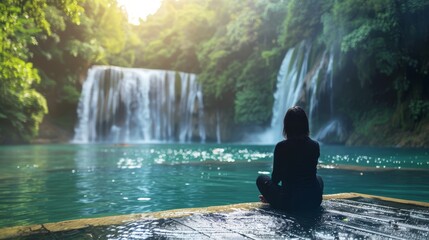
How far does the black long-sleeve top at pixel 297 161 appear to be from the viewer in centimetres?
411

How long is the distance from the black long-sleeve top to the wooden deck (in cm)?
35

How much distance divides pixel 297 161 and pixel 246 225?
0.97 m

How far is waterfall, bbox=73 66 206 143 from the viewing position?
3391 cm

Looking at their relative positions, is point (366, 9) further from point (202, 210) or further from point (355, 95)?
point (202, 210)

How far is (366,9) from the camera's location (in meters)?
21.0

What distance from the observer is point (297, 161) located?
411cm

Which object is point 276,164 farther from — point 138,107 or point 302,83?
point 138,107

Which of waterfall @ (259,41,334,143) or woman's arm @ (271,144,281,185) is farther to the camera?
waterfall @ (259,41,334,143)

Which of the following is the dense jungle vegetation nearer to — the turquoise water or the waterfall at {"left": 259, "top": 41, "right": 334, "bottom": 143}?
the waterfall at {"left": 259, "top": 41, "right": 334, "bottom": 143}

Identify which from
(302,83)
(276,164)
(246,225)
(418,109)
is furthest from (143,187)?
(302,83)

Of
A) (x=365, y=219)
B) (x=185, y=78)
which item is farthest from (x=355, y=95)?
(x=365, y=219)

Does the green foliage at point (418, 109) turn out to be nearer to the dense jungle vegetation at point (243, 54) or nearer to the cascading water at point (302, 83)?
the dense jungle vegetation at point (243, 54)

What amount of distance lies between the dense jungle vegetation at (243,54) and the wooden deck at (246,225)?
5201 millimetres

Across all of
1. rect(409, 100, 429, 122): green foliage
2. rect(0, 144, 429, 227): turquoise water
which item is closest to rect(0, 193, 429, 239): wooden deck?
rect(0, 144, 429, 227): turquoise water
